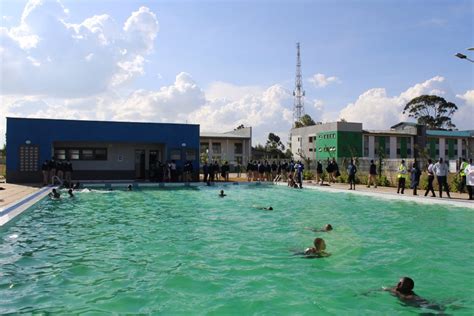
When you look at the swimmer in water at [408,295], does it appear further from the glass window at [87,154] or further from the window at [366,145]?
the window at [366,145]

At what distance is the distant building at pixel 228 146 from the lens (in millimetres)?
57688

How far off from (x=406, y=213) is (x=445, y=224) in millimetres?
2299

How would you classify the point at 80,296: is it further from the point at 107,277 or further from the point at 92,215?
the point at 92,215

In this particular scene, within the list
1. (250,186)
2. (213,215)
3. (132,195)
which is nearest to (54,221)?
Result: (213,215)

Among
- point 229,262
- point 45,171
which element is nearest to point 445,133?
point 45,171

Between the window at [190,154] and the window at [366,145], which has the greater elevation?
the window at [366,145]

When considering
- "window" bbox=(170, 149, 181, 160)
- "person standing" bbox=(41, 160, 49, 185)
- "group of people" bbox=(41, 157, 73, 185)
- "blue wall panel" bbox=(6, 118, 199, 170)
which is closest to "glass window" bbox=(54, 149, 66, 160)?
"blue wall panel" bbox=(6, 118, 199, 170)

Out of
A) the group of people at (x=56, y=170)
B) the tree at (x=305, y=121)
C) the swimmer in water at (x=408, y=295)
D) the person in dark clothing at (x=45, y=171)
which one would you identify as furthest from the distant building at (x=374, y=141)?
the swimmer in water at (x=408, y=295)

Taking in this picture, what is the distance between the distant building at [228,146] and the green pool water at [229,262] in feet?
137

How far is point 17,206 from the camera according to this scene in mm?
14609

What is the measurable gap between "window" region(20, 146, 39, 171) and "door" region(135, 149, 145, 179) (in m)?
6.71

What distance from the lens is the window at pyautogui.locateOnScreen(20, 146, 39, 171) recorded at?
89.0ft

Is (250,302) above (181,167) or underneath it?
underneath

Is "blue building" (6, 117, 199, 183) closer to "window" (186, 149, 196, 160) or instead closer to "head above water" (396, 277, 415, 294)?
"window" (186, 149, 196, 160)
